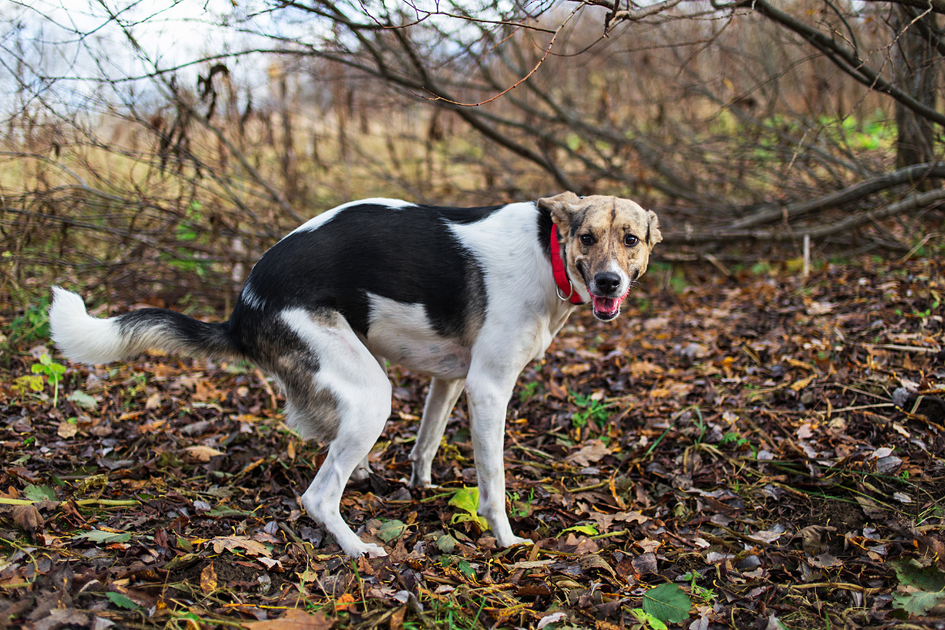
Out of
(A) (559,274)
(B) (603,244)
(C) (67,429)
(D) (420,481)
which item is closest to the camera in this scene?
(B) (603,244)

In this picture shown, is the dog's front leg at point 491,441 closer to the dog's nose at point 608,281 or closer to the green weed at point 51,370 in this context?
the dog's nose at point 608,281

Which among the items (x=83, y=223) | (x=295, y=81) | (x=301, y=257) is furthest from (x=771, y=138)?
(x=83, y=223)

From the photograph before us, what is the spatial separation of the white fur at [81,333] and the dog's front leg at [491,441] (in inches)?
67.0

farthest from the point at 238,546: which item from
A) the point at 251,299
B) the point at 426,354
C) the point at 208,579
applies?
the point at 426,354

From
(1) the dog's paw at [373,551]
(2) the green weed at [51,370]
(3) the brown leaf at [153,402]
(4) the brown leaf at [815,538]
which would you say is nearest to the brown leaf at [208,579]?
(1) the dog's paw at [373,551]

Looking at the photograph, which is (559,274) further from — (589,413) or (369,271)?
(589,413)

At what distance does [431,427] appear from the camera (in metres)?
3.79

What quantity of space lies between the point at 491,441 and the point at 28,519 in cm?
205

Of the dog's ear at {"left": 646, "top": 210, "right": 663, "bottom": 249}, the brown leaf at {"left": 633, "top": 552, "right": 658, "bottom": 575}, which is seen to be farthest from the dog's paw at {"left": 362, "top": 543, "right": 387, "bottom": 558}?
the dog's ear at {"left": 646, "top": 210, "right": 663, "bottom": 249}

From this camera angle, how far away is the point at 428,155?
8.64m

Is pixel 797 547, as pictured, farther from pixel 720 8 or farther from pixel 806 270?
pixel 806 270

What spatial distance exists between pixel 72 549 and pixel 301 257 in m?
1.57

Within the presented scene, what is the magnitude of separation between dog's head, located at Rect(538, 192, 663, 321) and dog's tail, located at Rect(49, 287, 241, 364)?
5.82ft

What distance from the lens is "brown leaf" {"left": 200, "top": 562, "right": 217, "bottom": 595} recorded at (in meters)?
2.52
